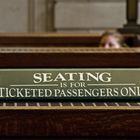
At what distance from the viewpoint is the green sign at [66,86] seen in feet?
2.97

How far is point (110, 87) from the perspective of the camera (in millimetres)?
916

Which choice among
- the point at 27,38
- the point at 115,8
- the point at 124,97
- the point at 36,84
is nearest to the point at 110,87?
the point at 124,97

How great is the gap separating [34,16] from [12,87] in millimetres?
5028

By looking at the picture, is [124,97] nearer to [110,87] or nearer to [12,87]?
[110,87]

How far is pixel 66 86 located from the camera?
0.91 metres
